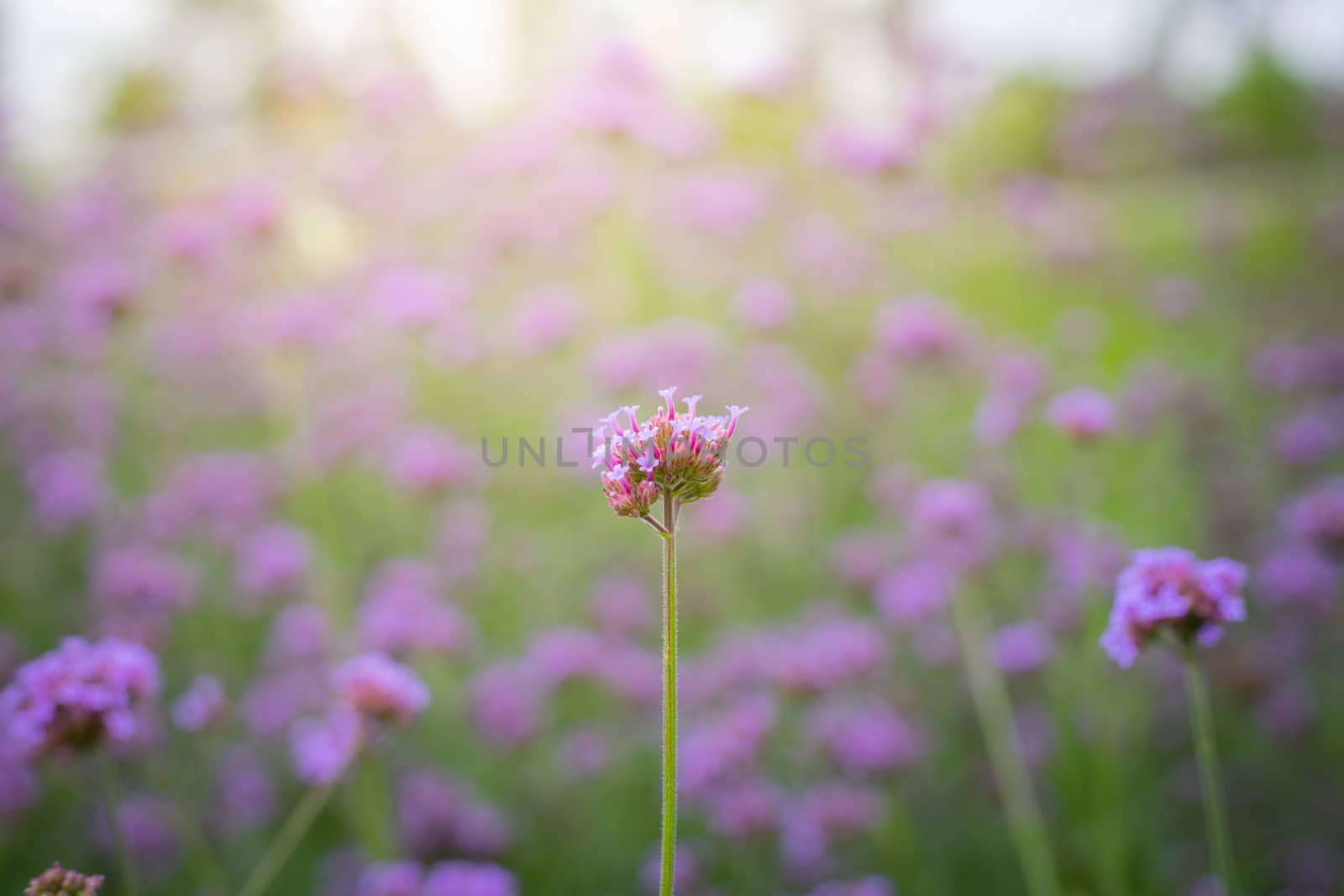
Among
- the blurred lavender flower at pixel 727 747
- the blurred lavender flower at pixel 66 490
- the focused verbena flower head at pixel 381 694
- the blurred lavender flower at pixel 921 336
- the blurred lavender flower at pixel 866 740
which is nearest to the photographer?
the focused verbena flower head at pixel 381 694

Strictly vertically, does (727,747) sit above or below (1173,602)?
below

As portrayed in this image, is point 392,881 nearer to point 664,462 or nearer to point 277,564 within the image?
point 664,462

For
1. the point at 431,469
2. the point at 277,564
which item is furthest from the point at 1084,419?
the point at 277,564

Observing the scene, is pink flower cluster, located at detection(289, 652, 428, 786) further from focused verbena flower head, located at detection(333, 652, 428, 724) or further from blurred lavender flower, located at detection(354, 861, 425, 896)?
blurred lavender flower, located at detection(354, 861, 425, 896)

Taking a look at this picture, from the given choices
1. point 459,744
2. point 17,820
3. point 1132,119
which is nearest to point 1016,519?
point 459,744

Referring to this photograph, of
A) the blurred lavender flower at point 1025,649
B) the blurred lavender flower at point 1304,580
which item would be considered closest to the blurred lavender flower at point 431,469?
the blurred lavender flower at point 1025,649

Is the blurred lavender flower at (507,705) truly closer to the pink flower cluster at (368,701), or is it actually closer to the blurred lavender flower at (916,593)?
the pink flower cluster at (368,701)

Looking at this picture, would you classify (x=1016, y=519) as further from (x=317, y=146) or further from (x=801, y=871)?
(x=317, y=146)
